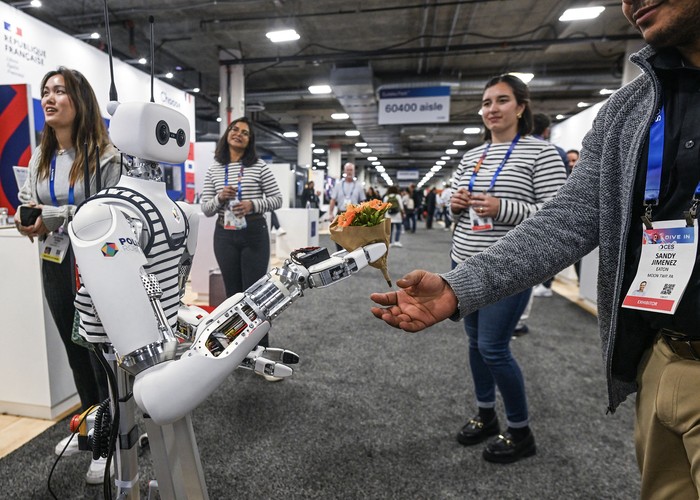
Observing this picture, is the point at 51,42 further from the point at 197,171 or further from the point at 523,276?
the point at 523,276

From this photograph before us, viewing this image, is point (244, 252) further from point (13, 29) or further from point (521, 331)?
point (13, 29)

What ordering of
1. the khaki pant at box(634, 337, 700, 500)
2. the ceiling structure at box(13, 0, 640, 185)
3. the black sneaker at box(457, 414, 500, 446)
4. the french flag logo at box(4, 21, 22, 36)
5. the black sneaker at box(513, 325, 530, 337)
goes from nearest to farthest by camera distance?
1. the khaki pant at box(634, 337, 700, 500)
2. the black sneaker at box(457, 414, 500, 446)
3. the black sneaker at box(513, 325, 530, 337)
4. the french flag logo at box(4, 21, 22, 36)
5. the ceiling structure at box(13, 0, 640, 185)

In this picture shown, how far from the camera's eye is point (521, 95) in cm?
159

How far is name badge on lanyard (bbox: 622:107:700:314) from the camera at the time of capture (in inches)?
25.0

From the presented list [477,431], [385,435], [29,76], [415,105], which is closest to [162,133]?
[385,435]

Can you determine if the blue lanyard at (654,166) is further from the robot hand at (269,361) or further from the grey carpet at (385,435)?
the grey carpet at (385,435)

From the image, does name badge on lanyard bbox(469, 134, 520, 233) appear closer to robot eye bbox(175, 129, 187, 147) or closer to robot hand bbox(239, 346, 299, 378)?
robot hand bbox(239, 346, 299, 378)

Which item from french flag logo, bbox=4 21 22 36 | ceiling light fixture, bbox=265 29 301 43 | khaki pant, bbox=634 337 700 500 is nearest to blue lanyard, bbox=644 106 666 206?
khaki pant, bbox=634 337 700 500

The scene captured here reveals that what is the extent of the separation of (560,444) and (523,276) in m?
1.47

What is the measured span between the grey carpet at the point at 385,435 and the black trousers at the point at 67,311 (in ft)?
1.03

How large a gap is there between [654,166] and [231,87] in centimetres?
810

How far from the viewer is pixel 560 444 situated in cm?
190

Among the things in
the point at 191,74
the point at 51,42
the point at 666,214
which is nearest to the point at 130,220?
the point at 666,214

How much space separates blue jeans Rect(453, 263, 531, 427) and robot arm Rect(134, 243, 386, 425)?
829mm
